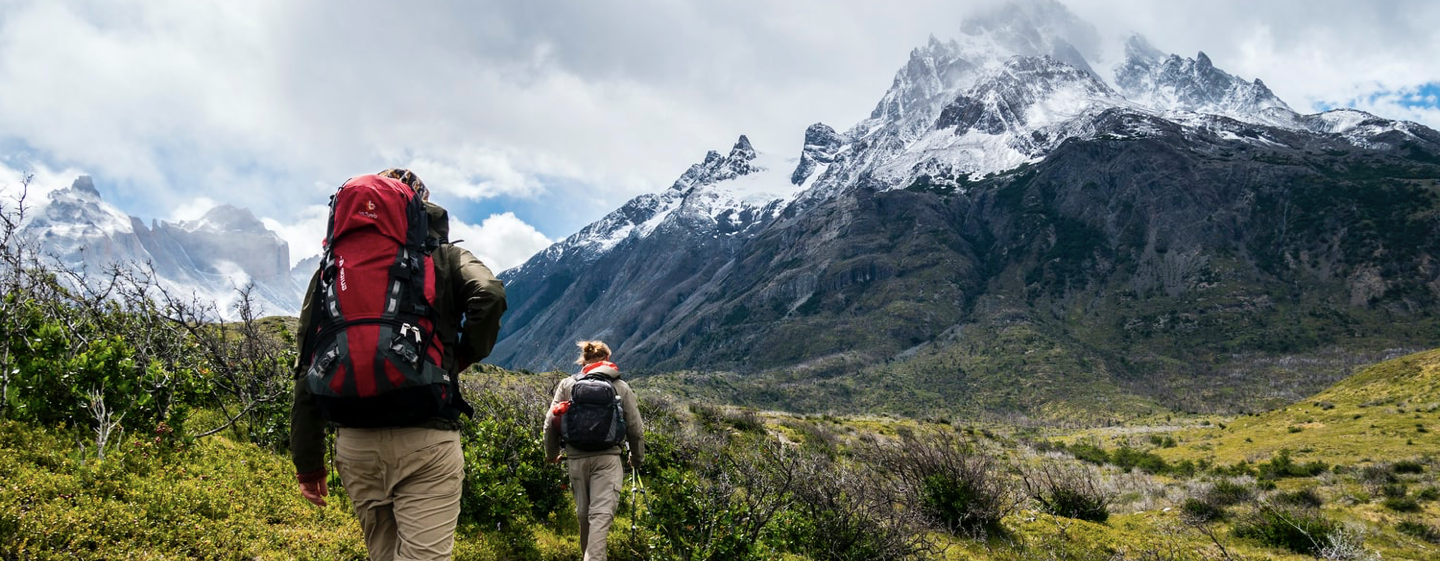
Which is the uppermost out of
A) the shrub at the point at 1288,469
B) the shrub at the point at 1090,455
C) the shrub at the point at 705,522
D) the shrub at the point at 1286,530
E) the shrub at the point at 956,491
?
the shrub at the point at 705,522

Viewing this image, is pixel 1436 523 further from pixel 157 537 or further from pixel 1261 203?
pixel 1261 203

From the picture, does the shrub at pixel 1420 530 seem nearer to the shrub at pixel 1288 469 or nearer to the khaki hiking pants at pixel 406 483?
the shrub at pixel 1288 469

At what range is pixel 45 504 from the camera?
424 cm

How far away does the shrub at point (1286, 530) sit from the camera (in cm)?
791

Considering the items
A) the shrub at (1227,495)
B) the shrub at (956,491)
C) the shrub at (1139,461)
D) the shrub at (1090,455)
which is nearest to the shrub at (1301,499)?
the shrub at (1227,495)

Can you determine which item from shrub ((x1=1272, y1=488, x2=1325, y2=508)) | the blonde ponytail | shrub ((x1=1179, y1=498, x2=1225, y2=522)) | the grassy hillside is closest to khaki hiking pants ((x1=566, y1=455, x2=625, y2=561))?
the blonde ponytail

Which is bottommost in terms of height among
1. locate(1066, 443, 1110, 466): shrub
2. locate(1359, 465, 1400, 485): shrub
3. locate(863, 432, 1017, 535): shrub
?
locate(1066, 443, 1110, 466): shrub

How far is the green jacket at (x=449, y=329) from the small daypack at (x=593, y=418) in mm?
2079

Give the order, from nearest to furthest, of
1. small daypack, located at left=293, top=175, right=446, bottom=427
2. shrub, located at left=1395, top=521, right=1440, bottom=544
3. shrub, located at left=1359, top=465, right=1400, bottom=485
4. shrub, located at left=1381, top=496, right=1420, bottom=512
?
small daypack, located at left=293, top=175, right=446, bottom=427 → shrub, located at left=1395, top=521, right=1440, bottom=544 → shrub, located at left=1381, top=496, right=1420, bottom=512 → shrub, located at left=1359, top=465, right=1400, bottom=485

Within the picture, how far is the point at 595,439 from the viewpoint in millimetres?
5254

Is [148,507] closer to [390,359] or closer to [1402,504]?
[390,359]

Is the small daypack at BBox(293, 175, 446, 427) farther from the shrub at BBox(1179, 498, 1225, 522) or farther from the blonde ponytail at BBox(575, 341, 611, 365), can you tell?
the shrub at BBox(1179, 498, 1225, 522)

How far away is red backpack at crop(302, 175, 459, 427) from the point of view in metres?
2.80

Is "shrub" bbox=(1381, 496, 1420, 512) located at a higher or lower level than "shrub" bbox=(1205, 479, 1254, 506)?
lower
